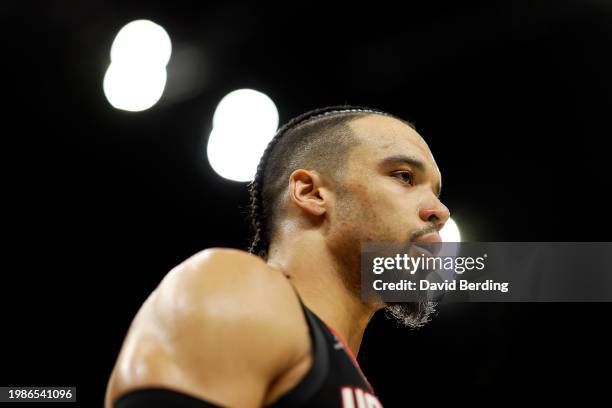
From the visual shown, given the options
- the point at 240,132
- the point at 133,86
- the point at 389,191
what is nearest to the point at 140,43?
the point at 133,86

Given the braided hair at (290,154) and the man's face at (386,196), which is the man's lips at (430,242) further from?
the braided hair at (290,154)

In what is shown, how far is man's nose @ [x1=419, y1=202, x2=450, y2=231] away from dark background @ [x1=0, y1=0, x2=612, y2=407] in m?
1.83

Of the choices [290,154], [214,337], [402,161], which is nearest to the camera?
[214,337]

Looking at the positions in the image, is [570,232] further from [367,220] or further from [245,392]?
[245,392]

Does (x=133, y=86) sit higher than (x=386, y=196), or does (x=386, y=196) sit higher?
(x=133, y=86)

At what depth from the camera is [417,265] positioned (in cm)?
151

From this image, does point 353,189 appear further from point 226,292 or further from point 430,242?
point 226,292

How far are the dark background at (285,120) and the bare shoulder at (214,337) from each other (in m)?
2.19

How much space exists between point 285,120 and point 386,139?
1744 millimetres

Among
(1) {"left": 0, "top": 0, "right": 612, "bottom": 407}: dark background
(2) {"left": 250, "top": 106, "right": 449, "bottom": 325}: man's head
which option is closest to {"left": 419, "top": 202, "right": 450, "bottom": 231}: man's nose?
(2) {"left": 250, "top": 106, "right": 449, "bottom": 325}: man's head

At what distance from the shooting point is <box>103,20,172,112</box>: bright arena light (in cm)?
303

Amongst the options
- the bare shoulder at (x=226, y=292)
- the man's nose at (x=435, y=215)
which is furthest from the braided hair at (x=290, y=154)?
the bare shoulder at (x=226, y=292)

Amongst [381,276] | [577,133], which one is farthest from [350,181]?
[577,133]

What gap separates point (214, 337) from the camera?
3.11 feet
